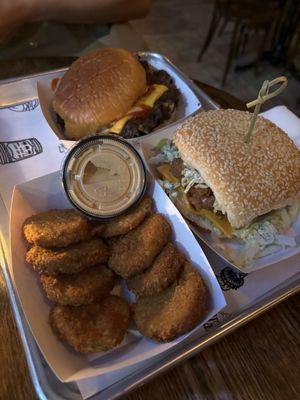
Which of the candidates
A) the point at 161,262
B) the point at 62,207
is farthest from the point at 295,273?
the point at 62,207

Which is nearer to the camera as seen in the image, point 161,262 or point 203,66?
point 161,262

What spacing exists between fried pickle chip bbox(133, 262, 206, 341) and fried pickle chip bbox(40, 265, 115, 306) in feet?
0.38

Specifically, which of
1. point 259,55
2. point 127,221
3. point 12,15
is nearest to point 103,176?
point 127,221

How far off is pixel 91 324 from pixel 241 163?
709 millimetres

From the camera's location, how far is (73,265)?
1141 mm

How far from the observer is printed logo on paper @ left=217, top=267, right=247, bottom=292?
1279 mm

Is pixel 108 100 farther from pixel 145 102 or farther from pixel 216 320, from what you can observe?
pixel 216 320

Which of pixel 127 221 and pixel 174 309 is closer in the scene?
pixel 174 309

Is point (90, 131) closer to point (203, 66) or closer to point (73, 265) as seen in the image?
point (73, 265)

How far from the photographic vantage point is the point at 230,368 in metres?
1.13

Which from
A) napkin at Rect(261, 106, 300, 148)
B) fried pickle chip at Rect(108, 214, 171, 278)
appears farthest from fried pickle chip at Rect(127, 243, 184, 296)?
napkin at Rect(261, 106, 300, 148)

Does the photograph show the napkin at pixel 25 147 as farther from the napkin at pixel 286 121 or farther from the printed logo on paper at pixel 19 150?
the napkin at pixel 286 121

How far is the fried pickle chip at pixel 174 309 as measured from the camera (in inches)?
41.8

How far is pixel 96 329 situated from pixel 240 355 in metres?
0.44
